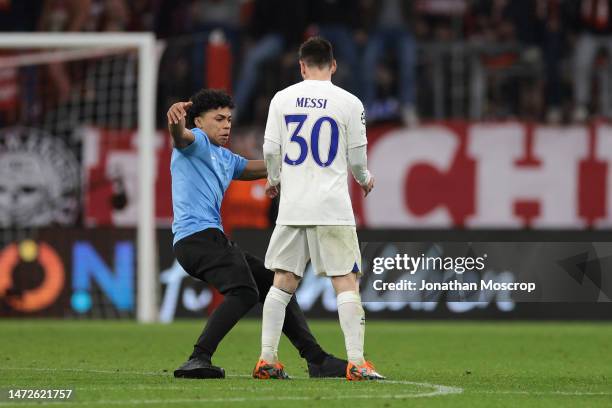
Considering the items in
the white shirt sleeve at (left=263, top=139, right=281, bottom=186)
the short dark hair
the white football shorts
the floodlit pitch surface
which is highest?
the short dark hair

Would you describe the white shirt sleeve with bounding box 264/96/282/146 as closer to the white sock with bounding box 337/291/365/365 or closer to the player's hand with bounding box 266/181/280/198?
the player's hand with bounding box 266/181/280/198

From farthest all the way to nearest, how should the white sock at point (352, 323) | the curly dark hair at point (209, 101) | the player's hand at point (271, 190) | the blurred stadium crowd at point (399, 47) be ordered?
the blurred stadium crowd at point (399, 47) < the curly dark hair at point (209, 101) < the player's hand at point (271, 190) < the white sock at point (352, 323)

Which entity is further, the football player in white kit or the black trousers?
the black trousers

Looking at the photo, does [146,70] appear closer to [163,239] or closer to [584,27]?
[163,239]

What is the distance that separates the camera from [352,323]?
8586 millimetres

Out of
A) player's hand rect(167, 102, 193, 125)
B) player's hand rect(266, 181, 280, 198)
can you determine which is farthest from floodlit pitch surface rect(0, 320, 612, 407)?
player's hand rect(167, 102, 193, 125)

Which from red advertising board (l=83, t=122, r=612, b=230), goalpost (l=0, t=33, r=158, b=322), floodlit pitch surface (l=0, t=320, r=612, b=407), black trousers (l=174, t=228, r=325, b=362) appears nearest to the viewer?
floodlit pitch surface (l=0, t=320, r=612, b=407)

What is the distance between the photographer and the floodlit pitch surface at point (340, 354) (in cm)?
781

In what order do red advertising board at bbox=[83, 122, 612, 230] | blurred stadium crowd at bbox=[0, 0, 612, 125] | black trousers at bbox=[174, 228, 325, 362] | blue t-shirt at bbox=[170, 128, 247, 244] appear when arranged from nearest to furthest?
black trousers at bbox=[174, 228, 325, 362]
blue t-shirt at bbox=[170, 128, 247, 244]
red advertising board at bbox=[83, 122, 612, 230]
blurred stadium crowd at bbox=[0, 0, 612, 125]

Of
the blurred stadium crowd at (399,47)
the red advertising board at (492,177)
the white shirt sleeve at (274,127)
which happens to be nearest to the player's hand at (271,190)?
the white shirt sleeve at (274,127)

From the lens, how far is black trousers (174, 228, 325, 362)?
29.3 ft

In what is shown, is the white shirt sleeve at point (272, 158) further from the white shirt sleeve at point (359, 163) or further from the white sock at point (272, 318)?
the white sock at point (272, 318)

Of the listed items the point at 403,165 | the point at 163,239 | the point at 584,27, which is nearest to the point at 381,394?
the point at 163,239

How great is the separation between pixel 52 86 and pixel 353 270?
11086 millimetres
